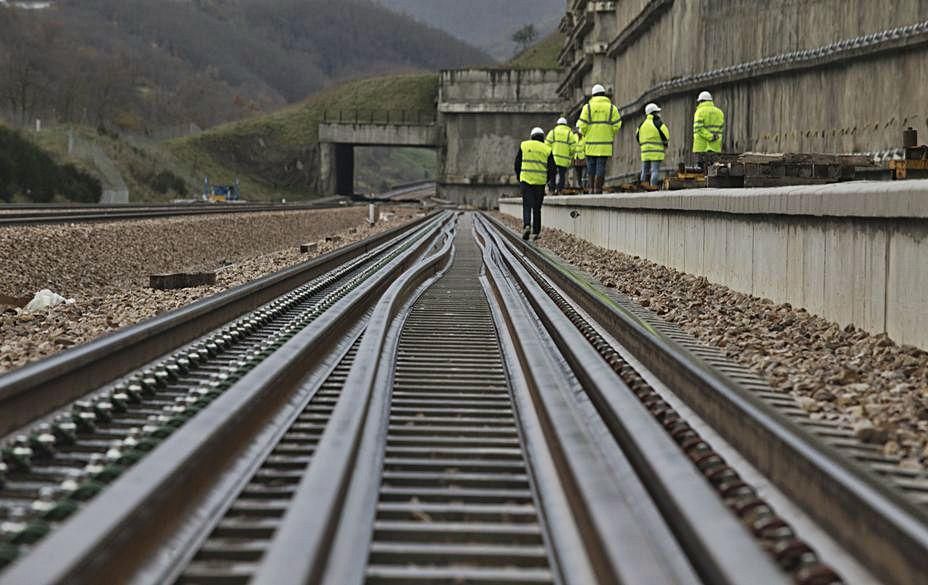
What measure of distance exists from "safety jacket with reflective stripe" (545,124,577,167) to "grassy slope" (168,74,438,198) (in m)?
61.9

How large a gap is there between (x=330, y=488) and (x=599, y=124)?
1950 cm

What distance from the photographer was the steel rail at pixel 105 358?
5398mm

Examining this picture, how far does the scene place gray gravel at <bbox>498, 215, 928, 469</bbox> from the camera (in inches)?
208

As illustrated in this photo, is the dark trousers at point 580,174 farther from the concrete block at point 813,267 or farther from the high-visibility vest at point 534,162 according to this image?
the concrete block at point 813,267

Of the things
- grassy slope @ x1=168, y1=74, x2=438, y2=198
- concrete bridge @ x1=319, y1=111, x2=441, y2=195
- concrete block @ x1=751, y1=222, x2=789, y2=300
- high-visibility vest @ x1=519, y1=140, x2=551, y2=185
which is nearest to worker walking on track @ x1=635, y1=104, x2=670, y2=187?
high-visibility vest @ x1=519, y1=140, x2=551, y2=185

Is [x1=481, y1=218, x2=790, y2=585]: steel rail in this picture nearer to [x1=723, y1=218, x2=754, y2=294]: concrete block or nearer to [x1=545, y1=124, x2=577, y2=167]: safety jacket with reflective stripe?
[x1=723, y1=218, x2=754, y2=294]: concrete block

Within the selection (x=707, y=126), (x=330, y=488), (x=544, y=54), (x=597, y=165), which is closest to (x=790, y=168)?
(x=707, y=126)

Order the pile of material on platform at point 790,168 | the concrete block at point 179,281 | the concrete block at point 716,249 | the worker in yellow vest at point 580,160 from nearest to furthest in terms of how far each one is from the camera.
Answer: the concrete block at point 716,249 < the concrete block at point 179,281 < the pile of material on platform at point 790,168 < the worker in yellow vest at point 580,160

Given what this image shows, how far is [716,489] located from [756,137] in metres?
23.2

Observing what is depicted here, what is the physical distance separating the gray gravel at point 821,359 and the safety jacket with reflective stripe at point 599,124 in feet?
35.6

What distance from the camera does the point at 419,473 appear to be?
4.64m

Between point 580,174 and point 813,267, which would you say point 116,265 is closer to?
point 813,267

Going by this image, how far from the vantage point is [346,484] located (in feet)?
13.2

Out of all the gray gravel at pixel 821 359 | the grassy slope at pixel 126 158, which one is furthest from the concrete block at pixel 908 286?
the grassy slope at pixel 126 158
